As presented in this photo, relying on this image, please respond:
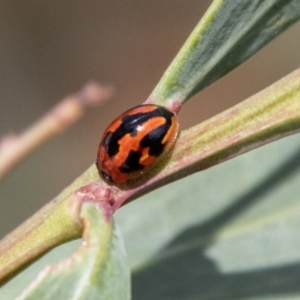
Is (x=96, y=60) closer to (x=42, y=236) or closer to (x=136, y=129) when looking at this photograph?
(x=136, y=129)

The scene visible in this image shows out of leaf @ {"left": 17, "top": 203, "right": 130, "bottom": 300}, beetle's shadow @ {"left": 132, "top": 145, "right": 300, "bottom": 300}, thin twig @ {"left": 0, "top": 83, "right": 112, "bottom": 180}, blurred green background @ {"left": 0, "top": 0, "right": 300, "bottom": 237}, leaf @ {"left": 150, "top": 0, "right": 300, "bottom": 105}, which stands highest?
blurred green background @ {"left": 0, "top": 0, "right": 300, "bottom": 237}

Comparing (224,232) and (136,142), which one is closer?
(136,142)

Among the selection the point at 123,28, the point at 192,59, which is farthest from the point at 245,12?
the point at 123,28

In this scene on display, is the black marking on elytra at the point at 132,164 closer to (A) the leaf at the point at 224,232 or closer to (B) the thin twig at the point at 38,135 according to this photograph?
(A) the leaf at the point at 224,232

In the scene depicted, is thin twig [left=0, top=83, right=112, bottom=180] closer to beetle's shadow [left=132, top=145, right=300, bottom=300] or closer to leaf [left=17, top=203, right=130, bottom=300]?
beetle's shadow [left=132, top=145, right=300, bottom=300]

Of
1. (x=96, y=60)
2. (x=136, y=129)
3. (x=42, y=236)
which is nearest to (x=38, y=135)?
(x=136, y=129)

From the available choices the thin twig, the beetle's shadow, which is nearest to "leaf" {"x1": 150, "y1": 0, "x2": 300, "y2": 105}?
the beetle's shadow
